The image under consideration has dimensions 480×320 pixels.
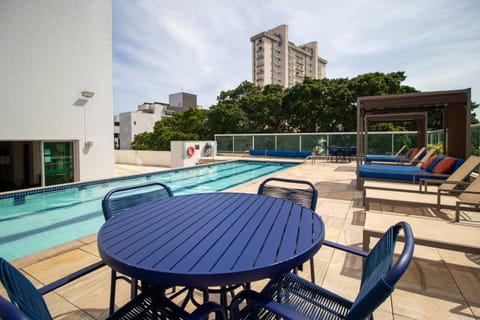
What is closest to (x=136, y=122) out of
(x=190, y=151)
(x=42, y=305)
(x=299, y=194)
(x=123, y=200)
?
(x=190, y=151)

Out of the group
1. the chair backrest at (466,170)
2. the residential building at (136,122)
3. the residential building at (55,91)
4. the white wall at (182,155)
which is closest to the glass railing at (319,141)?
the white wall at (182,155)

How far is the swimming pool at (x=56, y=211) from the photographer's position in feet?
13.2

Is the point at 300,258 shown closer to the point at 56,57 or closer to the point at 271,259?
the point at 271,259

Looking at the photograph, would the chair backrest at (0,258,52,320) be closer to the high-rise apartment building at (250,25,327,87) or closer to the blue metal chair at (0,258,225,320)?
the blue metal chair at (0,258,225,320)

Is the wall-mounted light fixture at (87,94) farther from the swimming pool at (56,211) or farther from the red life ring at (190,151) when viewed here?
the red life ring at (190,151)

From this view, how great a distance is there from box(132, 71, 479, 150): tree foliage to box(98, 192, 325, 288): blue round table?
2238 centimetres

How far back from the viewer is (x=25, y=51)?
7.85 metres

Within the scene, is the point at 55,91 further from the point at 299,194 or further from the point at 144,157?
the point at 299,194

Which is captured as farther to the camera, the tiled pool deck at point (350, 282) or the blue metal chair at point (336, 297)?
the tiled pool deck at point (350, 282)

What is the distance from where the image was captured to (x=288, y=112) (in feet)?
83.3

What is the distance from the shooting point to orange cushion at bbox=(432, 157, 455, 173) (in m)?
4.52

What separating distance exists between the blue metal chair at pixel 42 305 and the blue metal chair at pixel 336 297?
200 mm

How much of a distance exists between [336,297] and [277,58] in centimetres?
6187

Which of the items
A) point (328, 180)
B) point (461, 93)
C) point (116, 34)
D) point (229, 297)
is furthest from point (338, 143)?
point (229, 297)
